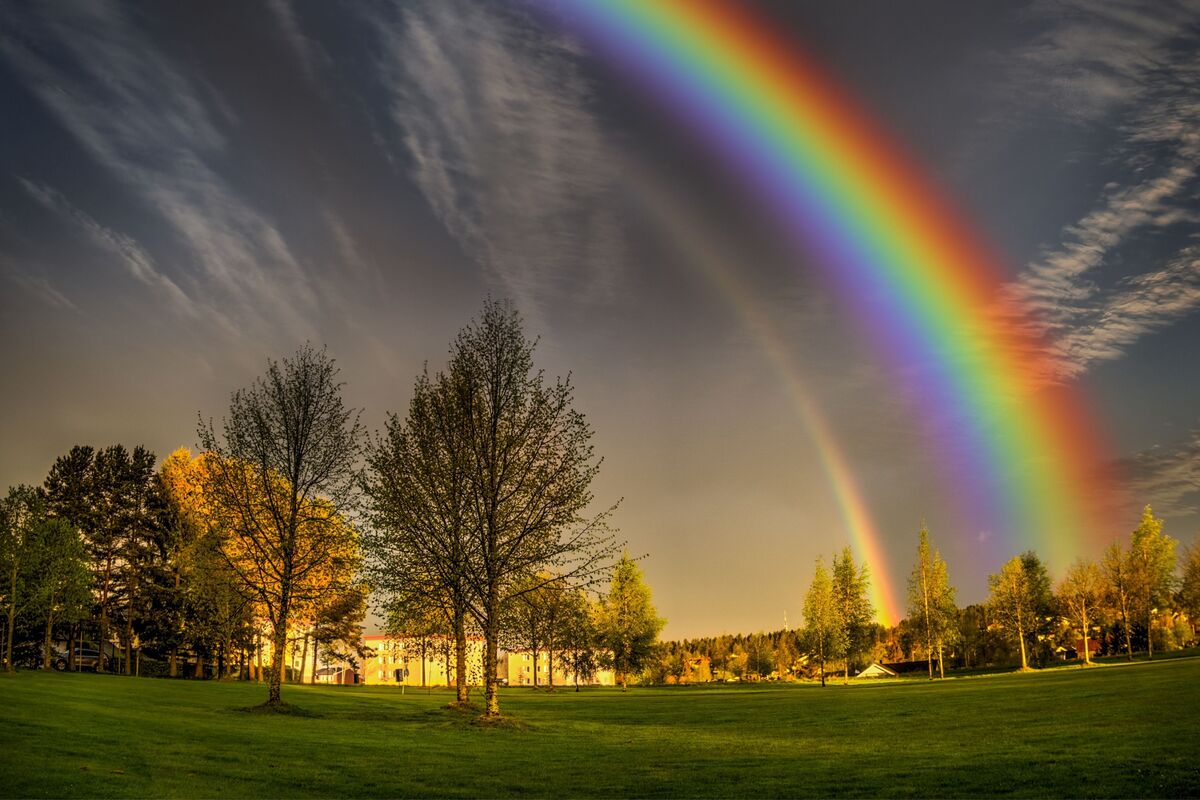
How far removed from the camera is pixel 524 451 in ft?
123

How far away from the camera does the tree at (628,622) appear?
89312 millimetres

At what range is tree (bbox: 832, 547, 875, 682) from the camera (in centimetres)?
9938

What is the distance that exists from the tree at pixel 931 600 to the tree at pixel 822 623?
12193mm

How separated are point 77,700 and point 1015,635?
10578cm

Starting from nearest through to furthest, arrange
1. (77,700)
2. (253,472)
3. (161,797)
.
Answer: (161,797), (77,700), (253,472)

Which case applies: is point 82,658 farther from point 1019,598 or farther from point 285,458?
point 1019,598

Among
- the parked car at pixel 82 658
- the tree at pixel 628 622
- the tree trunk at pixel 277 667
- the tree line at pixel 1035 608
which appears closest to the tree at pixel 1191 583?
the tree line at pixel 1035 608

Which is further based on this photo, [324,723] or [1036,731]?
[324,723]

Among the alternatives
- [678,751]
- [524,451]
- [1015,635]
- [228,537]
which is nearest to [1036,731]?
[678,751]

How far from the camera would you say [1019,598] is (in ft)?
341

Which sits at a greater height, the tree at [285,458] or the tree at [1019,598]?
the tree at [285,458]

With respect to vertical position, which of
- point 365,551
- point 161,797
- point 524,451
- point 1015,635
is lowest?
point 1015,635

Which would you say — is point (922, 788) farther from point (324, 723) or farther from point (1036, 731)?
point (324, 723)

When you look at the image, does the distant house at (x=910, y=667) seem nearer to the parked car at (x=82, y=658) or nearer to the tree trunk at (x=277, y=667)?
the parked car at (x=82, y=658)
